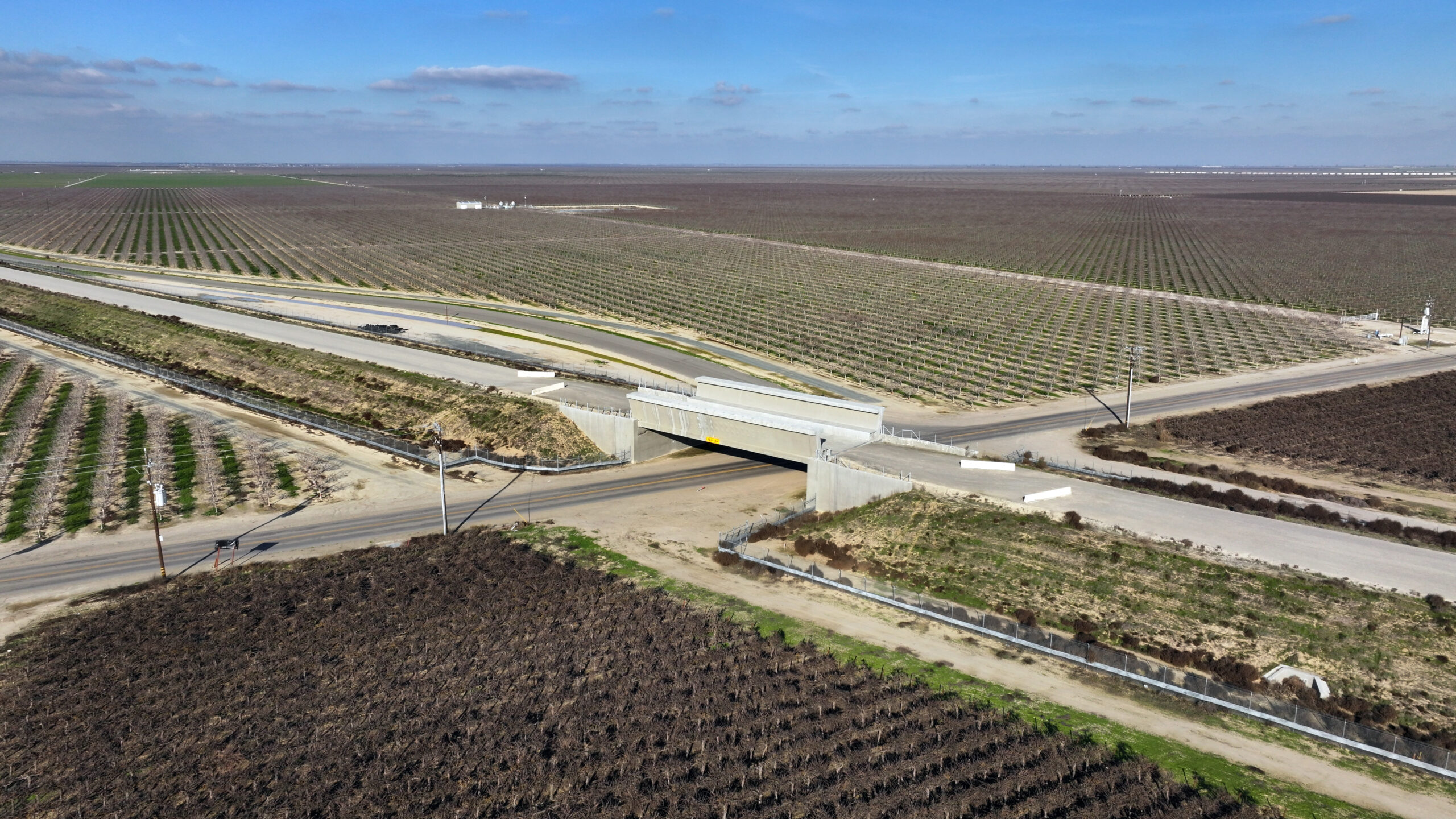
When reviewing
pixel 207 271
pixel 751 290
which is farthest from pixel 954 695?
pixel 207 271

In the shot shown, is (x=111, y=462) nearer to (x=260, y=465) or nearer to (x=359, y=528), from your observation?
(x=260, y=465)

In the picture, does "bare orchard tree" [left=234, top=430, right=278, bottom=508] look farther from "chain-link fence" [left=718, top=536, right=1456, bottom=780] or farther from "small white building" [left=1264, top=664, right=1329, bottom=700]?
"small white building" [left=1264, top=664, right=1329, bottom=700]

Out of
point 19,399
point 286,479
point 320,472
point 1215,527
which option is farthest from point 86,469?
point 1215,527

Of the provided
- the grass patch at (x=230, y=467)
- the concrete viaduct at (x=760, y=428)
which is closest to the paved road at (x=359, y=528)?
the concrete viaduct at (x=760, y=428)

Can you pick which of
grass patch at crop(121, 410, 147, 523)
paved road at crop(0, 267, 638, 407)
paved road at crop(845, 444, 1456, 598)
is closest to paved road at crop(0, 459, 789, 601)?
grass patch at crop(121, 410, 147, 523)

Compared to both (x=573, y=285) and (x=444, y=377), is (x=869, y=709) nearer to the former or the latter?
(x=444, y=377)

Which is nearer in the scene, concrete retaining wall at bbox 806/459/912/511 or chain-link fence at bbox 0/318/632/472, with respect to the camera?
concrete retaining wall at bbox 806/459/912/511

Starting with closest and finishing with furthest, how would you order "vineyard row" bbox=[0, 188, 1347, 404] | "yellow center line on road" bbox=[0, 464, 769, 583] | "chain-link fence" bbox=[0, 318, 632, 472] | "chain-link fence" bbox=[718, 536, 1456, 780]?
"chain-link fence" bbox=[718, 536, 1456, 780]
"yellow center line on road" bbox=[0, 464, 769, 583]
"chain-link fence" bbox=[0, 318, 632, 472]
"vineyard row" bbox=[0, 188, 1347, 404]
